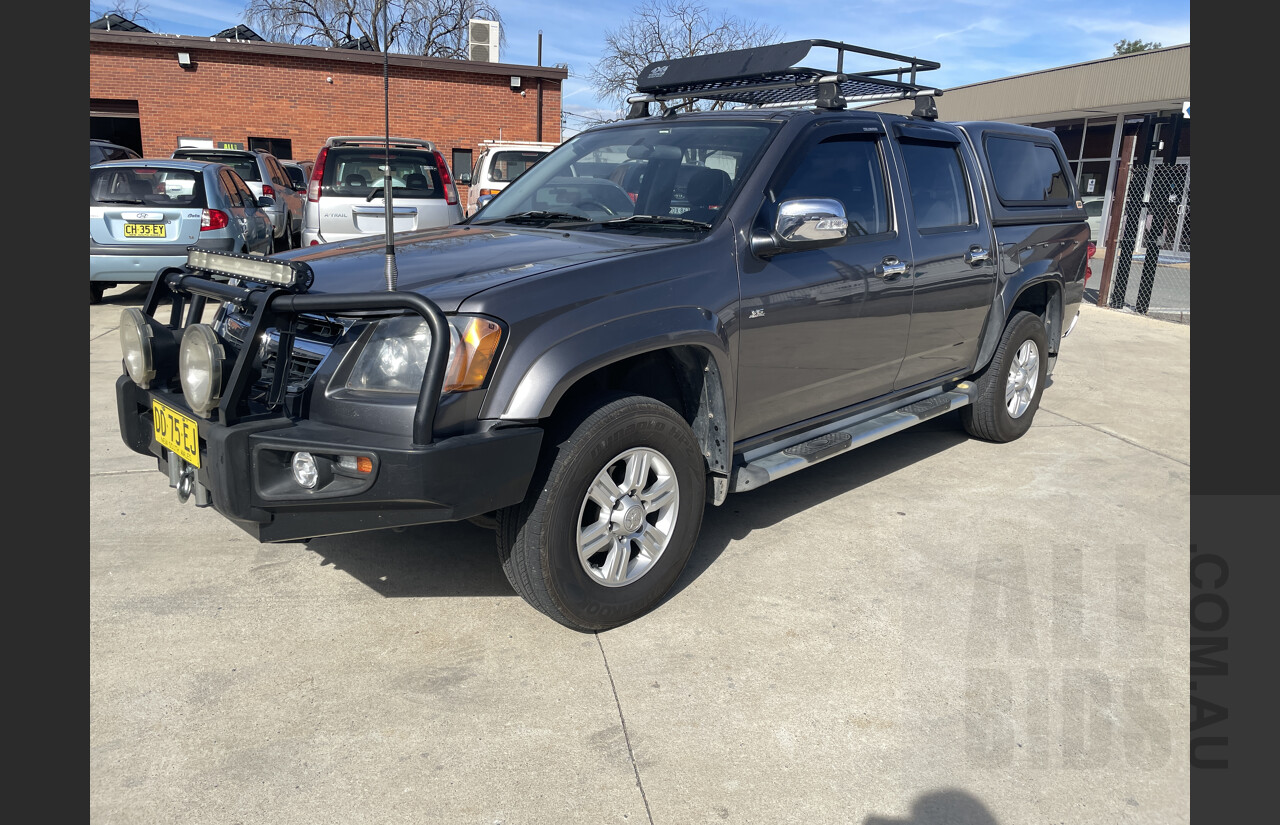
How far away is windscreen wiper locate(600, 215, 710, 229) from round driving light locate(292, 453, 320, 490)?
1.69m

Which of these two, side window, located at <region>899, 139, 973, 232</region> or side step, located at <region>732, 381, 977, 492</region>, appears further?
side window, located at <region>899, 139, 973, 232</region>

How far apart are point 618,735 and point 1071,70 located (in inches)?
892

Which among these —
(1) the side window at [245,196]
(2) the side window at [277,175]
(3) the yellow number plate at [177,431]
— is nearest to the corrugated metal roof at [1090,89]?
(2) the side window at [277,175]

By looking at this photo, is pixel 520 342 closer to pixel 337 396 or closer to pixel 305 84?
pixel 337 396

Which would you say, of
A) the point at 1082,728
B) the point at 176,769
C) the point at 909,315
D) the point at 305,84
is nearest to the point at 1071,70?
the point at 305,84

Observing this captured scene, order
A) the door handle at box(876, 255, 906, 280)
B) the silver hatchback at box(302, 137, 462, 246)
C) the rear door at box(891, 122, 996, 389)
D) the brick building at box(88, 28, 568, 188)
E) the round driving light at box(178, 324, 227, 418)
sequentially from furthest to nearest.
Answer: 1. the brick building at box(88, 28, 568, 188)
2. the silver hatchback at box(302, 137, 462, 246)
3. the rear door at box(891, 122, 996, 389)
4. the door handle at box(876, 255, 906, 280)
5. the round driving light at box(178, 324, 227, 418)

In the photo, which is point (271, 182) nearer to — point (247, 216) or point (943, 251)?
point (247, 216)

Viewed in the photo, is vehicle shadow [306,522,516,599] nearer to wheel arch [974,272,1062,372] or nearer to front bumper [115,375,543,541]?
front bumper [115,375,543,541]

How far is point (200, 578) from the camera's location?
3727mm

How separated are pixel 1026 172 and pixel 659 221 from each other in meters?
3.24

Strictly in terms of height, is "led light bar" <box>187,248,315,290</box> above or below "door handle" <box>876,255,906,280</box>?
below

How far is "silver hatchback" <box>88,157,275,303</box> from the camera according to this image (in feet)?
31.5

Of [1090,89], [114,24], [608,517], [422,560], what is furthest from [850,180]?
[114,24]

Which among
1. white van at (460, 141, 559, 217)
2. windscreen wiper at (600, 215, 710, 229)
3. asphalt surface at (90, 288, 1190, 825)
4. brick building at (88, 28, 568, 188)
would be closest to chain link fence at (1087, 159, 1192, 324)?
white van at (460, 141, 559, 217)
